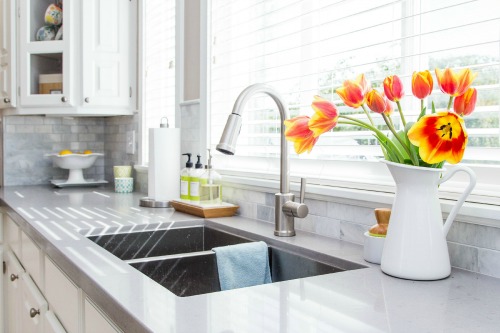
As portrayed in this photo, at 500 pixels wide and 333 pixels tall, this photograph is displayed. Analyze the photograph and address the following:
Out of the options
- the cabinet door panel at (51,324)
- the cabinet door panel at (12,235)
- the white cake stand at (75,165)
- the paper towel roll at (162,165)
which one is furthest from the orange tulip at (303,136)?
the white cake stand at (75,165)

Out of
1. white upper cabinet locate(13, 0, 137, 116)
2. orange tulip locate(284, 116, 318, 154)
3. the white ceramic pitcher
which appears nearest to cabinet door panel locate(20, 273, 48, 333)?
orange tulip locate(284, 116, 318, 154)

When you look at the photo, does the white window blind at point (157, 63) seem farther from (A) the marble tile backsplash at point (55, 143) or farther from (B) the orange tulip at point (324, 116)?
(B) the orange tulip at point (324, 116)

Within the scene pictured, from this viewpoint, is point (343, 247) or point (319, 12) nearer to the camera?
point (343, 247)

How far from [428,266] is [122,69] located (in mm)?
2390

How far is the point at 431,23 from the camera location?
1.31 m

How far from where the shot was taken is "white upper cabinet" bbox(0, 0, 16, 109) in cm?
302

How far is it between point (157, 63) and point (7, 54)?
0.95 metres

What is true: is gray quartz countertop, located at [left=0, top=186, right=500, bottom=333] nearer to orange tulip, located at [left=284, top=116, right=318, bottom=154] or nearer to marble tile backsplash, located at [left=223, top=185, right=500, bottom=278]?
marble tile backsplash, located at [left=223, top=185, right=500, bottom=278]

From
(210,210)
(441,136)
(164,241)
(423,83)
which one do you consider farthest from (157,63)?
(441,136)

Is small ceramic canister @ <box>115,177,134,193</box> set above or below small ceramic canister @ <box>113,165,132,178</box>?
below

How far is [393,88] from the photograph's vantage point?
1093mm

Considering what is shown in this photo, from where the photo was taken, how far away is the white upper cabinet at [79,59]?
9.46ft

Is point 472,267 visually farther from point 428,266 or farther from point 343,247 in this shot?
point 343,247

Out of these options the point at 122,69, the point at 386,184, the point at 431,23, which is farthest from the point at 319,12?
the point at 122,69
